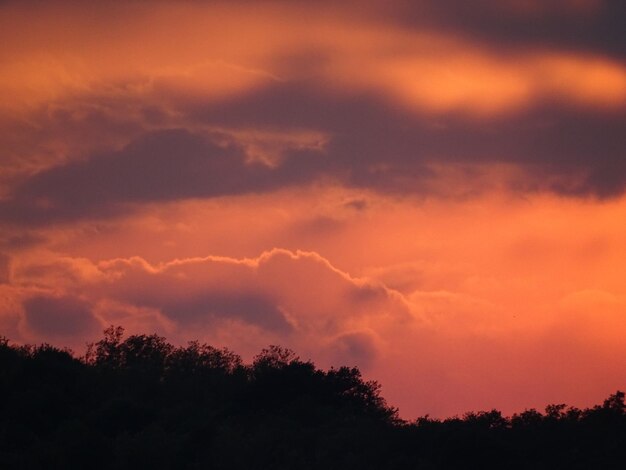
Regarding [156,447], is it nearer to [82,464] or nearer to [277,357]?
[82,464]

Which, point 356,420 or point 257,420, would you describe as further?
point 257,420

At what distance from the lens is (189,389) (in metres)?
117

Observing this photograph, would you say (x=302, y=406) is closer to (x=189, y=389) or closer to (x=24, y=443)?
(x=189, y=389)

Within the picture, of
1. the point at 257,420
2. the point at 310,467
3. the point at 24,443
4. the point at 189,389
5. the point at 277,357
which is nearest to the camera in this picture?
the point at 310,467

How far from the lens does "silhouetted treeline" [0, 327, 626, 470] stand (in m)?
81.3

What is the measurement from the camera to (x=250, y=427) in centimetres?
10119

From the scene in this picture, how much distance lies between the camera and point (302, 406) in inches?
4200

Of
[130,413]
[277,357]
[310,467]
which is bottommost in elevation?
[310,467]

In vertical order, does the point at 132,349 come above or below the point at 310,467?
above

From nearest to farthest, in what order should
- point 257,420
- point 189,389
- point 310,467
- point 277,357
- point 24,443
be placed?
point 310,467, point 24,443, point 257,420, point 189,389, point 277,357

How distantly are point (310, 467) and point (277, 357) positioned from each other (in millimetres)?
55105

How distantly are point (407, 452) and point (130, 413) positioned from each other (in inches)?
998

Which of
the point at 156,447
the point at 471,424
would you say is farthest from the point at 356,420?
the point at 156,447

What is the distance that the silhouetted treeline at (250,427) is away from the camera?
81.3 m
